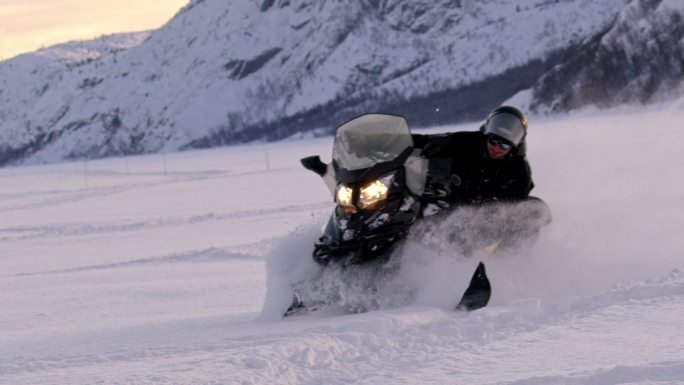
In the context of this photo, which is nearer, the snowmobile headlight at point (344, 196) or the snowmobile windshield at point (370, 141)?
the snowmobile headlight at point (344, 196)

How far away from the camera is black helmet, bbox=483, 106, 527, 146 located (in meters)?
6.11

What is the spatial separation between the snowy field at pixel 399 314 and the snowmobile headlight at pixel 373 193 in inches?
17.1

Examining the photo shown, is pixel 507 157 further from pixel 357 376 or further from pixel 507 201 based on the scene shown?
pixel 357 376

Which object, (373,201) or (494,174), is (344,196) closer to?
(373,201)

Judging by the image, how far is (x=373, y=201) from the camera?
5.39 m

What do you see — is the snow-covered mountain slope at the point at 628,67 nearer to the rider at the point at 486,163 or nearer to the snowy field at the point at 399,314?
the snowy field at the point at 399,314

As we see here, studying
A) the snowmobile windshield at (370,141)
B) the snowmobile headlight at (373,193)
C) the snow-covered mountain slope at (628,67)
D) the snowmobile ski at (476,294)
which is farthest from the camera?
the snow-covered mountain slope at (628,67)

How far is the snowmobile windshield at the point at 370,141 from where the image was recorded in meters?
5.57

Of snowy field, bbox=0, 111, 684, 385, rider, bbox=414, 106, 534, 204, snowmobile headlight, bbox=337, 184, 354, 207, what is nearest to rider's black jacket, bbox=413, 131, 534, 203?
rider, bbox=414, 106, 534, 204

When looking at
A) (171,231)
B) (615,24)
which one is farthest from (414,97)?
(171,231)

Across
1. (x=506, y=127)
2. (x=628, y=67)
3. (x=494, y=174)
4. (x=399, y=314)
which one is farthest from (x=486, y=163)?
(x=628, y=67)

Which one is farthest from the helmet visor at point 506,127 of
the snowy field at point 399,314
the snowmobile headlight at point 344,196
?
the snowmobile headlight at point 344,196

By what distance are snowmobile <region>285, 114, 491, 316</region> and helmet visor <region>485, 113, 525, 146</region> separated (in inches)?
24.9

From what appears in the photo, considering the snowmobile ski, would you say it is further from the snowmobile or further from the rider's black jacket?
the rider's black jacket
